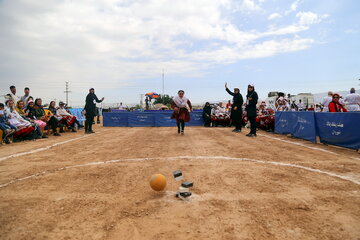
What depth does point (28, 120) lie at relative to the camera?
9.35m

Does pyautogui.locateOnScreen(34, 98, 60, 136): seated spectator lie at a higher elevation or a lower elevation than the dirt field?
higher

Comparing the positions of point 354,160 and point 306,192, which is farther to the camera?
point 354,160

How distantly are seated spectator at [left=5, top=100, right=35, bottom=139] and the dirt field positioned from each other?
407cm

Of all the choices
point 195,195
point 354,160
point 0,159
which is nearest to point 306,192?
point 195,195

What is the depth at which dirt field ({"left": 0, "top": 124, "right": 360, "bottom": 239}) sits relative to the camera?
2246 millimetres

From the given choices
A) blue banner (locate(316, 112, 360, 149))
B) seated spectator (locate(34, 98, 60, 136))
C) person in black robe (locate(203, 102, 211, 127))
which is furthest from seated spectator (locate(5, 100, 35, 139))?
blue banner (locate(316, 112, 360, 149))

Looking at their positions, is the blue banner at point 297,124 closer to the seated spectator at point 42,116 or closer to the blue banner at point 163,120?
the blue banner at point 163,120

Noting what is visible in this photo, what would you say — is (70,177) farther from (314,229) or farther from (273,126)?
(273,126)

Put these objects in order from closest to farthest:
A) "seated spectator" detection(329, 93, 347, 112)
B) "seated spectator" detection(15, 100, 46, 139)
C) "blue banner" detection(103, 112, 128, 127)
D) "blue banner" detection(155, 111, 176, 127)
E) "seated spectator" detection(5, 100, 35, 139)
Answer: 1. "seated spectator" detection(329, 93, 347, 112)
2. "seated spectator" detection(5, 100, 35, 139)
3. "seated spectator" detection(15, 100, 46, 139)
4. "blue banner" detection(155, 111, 176, 127)
5. "blue banner" detection(103, 112, 128, 127)

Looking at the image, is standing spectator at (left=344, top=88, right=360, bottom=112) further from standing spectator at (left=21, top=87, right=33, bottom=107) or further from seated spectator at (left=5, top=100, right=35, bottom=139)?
standing spectator at (left=21, top=87, right=33, bottom=107)

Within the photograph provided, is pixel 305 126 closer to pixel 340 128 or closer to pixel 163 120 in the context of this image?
pixel 340 128

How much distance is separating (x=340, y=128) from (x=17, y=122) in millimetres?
11019

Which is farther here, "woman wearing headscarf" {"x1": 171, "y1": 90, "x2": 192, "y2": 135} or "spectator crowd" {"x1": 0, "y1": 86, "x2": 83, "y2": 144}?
"woman wearing headscarf" {"x1": 171, "y1": 90, "x2": 192, "y2": 135}

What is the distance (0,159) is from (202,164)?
4.79 m
